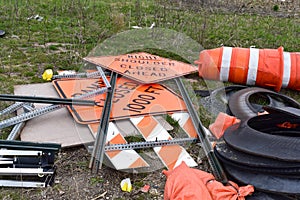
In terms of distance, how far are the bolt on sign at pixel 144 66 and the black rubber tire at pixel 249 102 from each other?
35.5 inches

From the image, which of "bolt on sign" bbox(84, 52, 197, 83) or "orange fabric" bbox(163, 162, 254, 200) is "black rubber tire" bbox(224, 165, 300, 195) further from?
"bolt on sign" bbox(84, 52, 197, 83)

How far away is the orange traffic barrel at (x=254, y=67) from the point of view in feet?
15.4

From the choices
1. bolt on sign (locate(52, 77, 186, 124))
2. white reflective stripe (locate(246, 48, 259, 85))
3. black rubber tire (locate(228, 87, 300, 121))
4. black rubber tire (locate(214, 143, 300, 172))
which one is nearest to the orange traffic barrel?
white reflective stripe (locate(246, 48, 259, 85))

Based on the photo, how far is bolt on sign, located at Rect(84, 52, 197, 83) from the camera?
4641 millimetres

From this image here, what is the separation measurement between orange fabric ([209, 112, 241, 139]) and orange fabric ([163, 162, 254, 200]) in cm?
92

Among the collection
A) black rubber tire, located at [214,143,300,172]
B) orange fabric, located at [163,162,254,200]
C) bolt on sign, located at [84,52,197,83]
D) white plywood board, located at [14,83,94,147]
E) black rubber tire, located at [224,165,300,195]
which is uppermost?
bolt on sign, located at [84,52,197,83]

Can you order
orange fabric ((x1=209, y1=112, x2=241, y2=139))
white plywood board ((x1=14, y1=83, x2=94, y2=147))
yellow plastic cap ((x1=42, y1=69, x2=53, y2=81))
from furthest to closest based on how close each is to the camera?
yellow plastic cap ((x1=42, y1=69, x2=53, y2=81)), orange fabric ((x1=209, y1=112, x2=241, y2=139)), white plywood board ((x1=14, y1=83, x2=94, y2=147))

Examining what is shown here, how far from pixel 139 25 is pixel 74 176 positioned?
4752 mm

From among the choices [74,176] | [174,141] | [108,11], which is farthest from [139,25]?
[74,176]

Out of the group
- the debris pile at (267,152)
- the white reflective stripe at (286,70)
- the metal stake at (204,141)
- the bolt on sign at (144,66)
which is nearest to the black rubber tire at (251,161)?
the debris pile at (267,152)

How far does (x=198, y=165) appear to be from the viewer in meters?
3.33

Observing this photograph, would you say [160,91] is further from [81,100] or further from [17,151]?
[17,151]

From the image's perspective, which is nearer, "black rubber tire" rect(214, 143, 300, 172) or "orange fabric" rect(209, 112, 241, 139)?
"black rubber tire" rect(214, 143, 300, 172)

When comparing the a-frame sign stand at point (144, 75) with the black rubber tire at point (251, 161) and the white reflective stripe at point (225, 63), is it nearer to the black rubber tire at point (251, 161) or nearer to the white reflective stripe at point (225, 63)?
the black rubber tire at point (251, 161)
